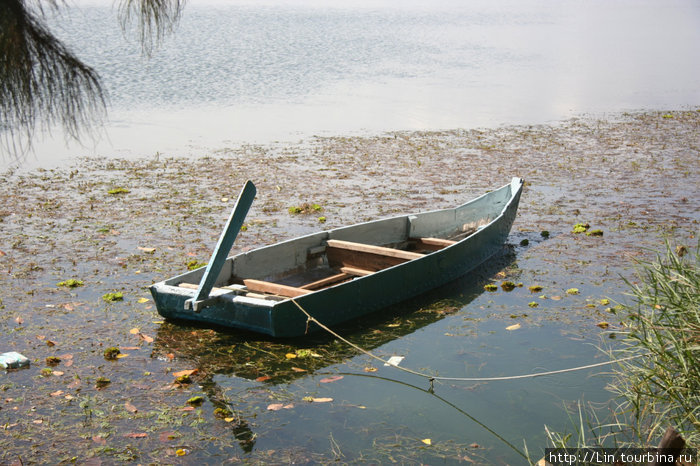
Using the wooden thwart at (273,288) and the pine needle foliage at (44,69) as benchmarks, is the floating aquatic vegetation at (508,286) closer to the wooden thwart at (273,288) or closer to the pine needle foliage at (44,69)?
the wooden thwart at (273,288)

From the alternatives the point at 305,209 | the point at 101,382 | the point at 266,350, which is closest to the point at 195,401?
the point at 101,382

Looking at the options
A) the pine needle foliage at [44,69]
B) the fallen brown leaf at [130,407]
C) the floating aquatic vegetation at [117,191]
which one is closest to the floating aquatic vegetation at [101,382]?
the fallen brown leaf at [130,407]

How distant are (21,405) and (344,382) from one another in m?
2.45

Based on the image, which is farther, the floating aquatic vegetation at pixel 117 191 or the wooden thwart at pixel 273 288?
the floating aquatic vegetation at pixel 117 191

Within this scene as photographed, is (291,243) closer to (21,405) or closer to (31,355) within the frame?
(31,355)

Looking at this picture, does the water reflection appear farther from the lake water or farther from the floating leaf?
the lake water

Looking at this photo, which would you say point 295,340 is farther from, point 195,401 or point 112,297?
point 112,297

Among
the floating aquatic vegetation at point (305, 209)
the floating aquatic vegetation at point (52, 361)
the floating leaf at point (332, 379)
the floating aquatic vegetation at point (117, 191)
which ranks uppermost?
the floating aquatic vegetation at point (117, 191)

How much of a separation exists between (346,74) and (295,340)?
22.2 meters

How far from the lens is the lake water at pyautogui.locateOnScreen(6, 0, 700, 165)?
1886 cm

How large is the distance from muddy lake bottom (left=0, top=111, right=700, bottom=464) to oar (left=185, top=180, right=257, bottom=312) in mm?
449

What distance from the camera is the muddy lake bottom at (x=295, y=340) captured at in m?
5.53

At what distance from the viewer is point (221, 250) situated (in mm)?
7094

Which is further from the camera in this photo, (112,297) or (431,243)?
(431,243)
